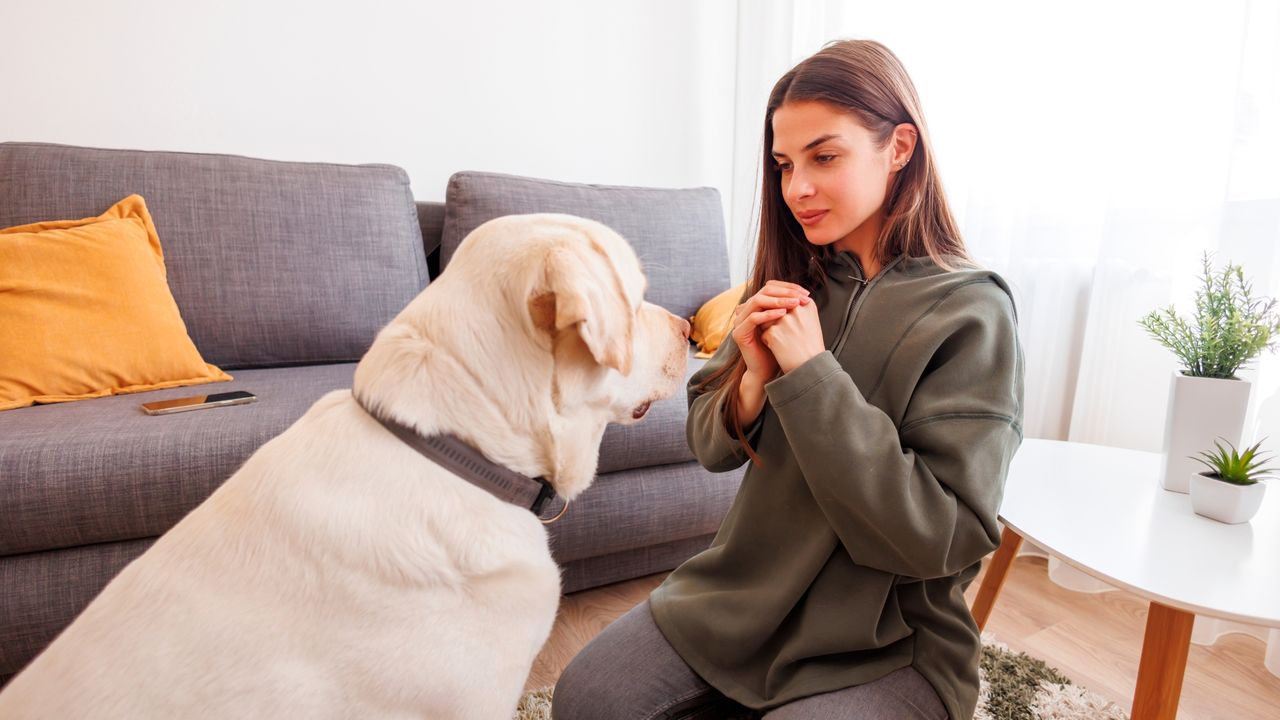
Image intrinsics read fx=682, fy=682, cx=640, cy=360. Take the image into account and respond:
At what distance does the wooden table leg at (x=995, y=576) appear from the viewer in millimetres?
1333

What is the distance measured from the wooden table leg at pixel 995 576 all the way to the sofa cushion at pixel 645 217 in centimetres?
144

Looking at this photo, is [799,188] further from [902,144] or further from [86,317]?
[86,317]

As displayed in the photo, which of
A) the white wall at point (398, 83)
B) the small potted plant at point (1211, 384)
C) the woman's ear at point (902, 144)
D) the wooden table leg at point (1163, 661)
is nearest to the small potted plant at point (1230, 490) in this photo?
the small potted plant at point (1211, 384)

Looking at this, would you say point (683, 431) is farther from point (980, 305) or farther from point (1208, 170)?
point (1208, 170)

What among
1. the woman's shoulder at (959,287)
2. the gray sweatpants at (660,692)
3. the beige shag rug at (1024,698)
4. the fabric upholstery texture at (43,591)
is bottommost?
the beige shag rug at (1024,698)

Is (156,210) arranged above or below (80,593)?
above

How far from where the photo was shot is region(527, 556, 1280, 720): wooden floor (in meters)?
1.53

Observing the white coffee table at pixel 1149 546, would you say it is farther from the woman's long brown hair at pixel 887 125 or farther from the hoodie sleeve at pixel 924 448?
the woman's long brown hair at pixel 887 125

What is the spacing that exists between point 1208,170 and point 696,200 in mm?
1595

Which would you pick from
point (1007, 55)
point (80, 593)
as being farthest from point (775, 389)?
point (1007, 55)

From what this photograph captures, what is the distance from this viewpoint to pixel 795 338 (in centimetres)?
88

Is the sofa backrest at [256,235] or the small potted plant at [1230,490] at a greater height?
the sofa backrest at [256,235]

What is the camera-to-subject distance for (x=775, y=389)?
0.85 meters

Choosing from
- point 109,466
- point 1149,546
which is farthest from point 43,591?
point 1149,546
